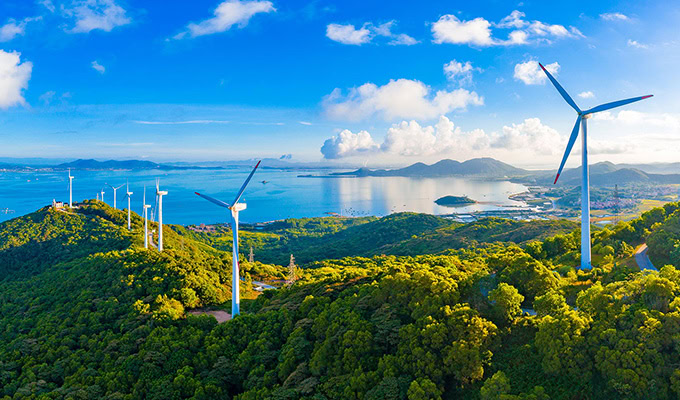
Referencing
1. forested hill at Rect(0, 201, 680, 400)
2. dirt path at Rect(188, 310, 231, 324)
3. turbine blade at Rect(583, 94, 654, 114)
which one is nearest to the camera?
forested hill at Rect(0, 201, 680, 400)

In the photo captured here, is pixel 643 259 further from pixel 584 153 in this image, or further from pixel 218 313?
pixel 218 313

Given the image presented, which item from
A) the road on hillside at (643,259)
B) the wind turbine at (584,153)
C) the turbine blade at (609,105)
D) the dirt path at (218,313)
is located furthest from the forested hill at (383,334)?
the turbine blade at (609,105)

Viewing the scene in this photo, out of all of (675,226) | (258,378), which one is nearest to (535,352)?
(258,378)

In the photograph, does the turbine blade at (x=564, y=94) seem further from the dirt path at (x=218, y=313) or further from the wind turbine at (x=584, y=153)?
the dirt path at (x=218, y=313)

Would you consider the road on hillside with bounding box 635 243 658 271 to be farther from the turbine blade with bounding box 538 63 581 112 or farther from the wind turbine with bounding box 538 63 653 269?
the turbine blade with bounding box 538 63 581 112

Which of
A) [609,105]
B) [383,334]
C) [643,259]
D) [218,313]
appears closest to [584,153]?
[609,105]

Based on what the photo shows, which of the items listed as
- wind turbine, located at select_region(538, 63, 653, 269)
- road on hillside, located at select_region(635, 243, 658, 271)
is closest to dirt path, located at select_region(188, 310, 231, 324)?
wind turbine, located at select_region(538, 63, 653, 269)
